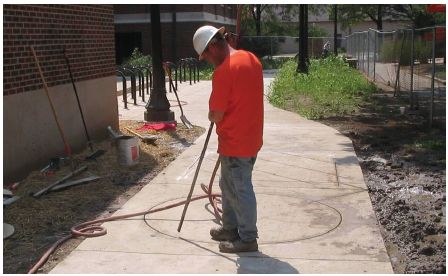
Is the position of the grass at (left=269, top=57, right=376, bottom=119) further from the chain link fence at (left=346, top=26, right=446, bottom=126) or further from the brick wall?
the brick wall

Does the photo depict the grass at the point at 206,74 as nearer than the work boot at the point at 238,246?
No

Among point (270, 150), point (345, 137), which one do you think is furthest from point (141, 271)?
point (345, 137)

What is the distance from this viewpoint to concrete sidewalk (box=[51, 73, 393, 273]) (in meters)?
4.30

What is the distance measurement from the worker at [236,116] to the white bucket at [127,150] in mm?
3030

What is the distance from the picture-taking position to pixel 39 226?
5.29 metres

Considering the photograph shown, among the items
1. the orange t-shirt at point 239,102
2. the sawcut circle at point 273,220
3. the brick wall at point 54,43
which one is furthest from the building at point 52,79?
the orange t-shirt at point 239,102

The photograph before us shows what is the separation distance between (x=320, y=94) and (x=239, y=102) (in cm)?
1090

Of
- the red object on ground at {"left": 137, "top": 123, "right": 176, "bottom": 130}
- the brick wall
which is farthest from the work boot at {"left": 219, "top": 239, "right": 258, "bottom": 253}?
the red object on ground at {"left": 137, "top": 123, "right": 176, "bottom": 130}

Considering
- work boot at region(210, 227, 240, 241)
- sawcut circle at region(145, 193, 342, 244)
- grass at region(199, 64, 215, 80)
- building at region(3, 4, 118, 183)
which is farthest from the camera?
grass at region(199, 64, 215, 80)

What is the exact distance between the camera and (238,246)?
4.52m

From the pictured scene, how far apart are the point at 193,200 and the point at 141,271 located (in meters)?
1.84

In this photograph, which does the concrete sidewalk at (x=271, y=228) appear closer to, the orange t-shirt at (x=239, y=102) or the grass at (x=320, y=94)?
the orange t-shirt at (x=239, y=102)

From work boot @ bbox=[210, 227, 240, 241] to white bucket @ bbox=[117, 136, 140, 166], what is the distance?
2853mm

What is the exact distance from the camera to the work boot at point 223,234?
15.6 feet
